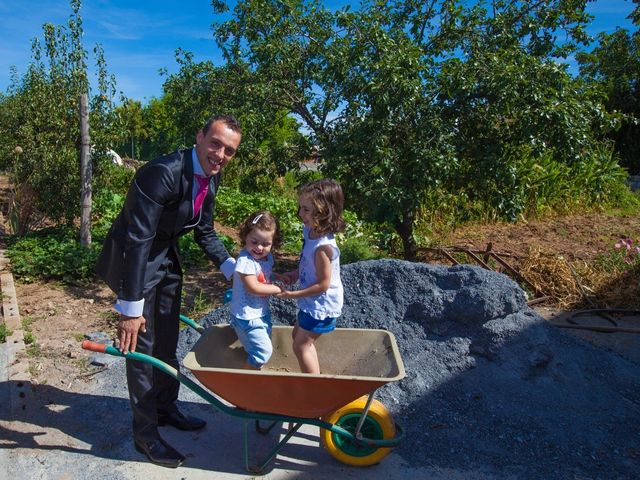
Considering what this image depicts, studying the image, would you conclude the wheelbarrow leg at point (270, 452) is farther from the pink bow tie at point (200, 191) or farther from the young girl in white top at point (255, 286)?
the pink bow tie at point (200, 191)

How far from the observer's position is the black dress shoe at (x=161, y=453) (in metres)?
2.77

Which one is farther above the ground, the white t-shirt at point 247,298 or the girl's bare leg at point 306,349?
the white t-shirt at point 247,298

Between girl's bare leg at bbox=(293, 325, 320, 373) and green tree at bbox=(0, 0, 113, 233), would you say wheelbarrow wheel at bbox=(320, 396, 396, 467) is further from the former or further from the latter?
green tree at bbox=(0, 0, 113, 233)

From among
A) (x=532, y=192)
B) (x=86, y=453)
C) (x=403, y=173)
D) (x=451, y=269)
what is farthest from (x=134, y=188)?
(x=532, y=192)

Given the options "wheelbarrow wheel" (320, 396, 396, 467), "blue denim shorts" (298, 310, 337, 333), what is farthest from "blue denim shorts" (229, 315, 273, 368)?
"wheelbarrow wheel" (320, 396, 396, 467)

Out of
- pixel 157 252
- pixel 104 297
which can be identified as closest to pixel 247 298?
pixel 157 252

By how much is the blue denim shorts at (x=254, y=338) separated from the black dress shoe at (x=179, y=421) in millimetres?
669

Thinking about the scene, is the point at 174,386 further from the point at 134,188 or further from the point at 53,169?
the point at 53,169

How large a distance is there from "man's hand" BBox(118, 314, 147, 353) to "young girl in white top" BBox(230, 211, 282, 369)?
488mm

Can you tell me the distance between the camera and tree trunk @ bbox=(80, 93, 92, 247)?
6.55m

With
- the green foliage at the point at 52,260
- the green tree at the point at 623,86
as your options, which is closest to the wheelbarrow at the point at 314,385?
the green foliage at the point at 52,260

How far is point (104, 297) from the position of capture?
5.43 meters

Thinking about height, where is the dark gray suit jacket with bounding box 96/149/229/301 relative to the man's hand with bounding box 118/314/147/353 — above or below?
above

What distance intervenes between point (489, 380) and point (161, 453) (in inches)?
82.6
